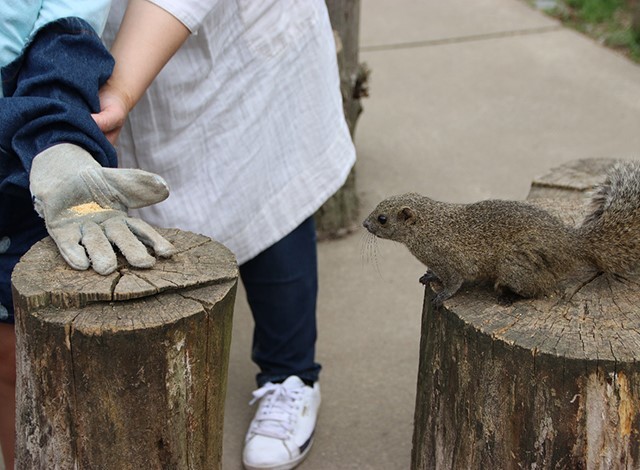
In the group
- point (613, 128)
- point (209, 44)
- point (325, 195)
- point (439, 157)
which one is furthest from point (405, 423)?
point (613, 128)

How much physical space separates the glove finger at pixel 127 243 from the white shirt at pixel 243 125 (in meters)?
0.53

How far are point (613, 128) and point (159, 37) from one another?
349 centimetres

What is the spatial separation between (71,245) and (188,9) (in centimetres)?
65

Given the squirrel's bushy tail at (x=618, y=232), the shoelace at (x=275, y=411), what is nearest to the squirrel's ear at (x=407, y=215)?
the squirrel's bushy tail at (x=618, y=232)

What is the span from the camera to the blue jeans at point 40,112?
210 cm

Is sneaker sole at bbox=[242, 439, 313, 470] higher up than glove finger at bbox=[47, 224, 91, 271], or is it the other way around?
glove finger at bbox=[47, 224, 91, 271]

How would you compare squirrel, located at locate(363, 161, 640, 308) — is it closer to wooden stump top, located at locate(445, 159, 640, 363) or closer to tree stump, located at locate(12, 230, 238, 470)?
wooden stump top, located at locate(445, 159, 640, 363)

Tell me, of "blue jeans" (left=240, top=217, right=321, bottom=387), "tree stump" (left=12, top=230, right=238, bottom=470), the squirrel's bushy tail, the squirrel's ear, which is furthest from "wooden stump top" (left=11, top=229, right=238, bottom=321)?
the squirrel's bushy tail

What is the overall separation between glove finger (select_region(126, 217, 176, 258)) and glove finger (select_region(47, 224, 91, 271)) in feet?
0.38

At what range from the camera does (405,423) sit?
3115 mm

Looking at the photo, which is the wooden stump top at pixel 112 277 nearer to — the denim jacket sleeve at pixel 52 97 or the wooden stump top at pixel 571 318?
the denim jacket sleeve at pixel 52 97

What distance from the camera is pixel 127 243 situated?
204 centimetres

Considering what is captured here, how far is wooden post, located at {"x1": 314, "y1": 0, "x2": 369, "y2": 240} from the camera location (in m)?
4.11

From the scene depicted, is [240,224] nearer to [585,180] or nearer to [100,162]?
[100,162]
